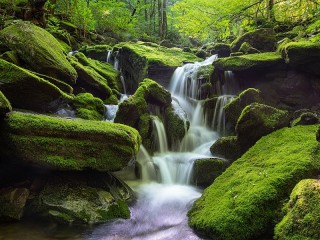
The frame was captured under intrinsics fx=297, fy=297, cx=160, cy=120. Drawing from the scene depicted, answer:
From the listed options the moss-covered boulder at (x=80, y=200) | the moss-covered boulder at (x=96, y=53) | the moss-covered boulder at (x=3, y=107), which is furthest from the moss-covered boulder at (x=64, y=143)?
the moss-covered boulder at (x=96, y=53)

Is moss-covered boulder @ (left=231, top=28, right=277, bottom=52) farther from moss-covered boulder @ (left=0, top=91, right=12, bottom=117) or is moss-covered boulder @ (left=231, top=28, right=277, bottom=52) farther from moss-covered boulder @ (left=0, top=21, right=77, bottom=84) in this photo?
moss-covered boulder @ (left=0, top=91, right=12, bottom=117)

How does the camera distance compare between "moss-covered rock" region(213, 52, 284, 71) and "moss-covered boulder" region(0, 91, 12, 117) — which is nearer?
"moss-covered boulder" region(0, 91, 12, 117)

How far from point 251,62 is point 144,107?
498cm

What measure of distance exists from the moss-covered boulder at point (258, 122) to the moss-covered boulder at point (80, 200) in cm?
369

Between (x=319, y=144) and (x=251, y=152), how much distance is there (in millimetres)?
1486

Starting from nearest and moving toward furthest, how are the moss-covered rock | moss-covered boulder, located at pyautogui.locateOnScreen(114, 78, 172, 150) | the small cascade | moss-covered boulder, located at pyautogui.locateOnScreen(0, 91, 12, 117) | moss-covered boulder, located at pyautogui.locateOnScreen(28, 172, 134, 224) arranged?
moss-covered boulder, located at pyautogui.locateOnScreen(0, 91, 12, 117) → moss-covered boulder, located at pyautogui.locateOnScreen(28, 172, 134, 224) → moss-covered boulder, located at pyautogui.locateOnScreen(114, 78, 172, 150) → the small cascade → the moss-covered rock

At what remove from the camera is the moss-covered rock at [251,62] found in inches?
465

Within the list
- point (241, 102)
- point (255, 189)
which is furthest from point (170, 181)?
point (241, 102)

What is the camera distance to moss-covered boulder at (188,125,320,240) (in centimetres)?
509

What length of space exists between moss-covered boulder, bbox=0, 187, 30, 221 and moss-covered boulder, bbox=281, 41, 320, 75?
31.4 ft

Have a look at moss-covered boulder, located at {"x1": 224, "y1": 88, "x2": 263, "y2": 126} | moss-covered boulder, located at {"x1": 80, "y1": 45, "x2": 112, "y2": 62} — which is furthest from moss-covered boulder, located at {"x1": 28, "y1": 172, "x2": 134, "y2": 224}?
moss-covered boulder, located at {"x1": 80, "y1": 45, "x2": 112, "y2": 62}

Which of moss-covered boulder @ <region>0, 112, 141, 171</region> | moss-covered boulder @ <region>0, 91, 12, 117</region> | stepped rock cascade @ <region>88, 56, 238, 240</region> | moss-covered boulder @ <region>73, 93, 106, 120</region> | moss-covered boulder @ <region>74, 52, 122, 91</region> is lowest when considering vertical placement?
stepped rock cascade @ <region>88, 56, 238, 240</region>

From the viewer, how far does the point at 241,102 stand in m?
9.92

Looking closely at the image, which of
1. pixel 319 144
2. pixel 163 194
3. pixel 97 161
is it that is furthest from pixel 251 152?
pixel 97 161
